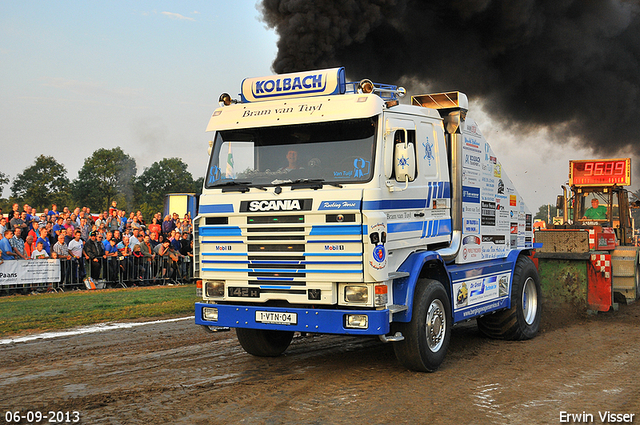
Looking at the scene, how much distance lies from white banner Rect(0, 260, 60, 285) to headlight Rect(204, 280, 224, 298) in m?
9.94

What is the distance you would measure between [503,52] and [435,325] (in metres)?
13.7

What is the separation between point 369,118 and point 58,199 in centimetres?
6357

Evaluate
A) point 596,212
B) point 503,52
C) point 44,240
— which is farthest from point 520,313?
point 44,240

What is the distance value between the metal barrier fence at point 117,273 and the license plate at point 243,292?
1044 centimetres

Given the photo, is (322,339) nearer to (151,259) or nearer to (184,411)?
(184,411)

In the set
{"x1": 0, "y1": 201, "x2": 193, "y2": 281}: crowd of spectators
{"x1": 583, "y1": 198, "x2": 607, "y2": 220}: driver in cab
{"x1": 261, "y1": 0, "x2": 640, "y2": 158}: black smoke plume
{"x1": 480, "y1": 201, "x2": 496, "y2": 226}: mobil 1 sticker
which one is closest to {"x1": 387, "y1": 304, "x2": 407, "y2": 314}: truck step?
{"x1": 480, "y1": 201, "x2": 496, "y2": 226}: mobil 1 sticker

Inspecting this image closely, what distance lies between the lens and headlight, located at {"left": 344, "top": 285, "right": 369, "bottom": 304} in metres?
6.45

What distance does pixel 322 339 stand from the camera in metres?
9.32

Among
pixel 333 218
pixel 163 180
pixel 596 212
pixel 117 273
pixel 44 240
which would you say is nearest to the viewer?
pixel 333 218

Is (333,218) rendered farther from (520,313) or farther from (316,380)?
(520,313)

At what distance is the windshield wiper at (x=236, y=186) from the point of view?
7.00 meters

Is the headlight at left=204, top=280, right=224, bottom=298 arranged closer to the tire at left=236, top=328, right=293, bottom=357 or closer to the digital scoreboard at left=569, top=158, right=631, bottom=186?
the tire at left=236, top=328, right=293, bottom=357

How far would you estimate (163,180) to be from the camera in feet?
287

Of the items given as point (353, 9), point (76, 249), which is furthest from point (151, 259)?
point (353, 9)
